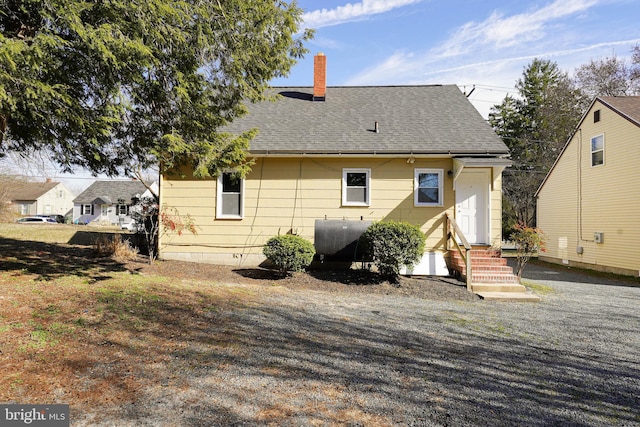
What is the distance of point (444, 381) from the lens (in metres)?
3.56

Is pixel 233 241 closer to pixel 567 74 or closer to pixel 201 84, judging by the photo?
pixel 201 84

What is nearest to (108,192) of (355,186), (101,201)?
(101,201)

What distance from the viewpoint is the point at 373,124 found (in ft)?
37.5

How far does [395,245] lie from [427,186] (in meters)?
2.99

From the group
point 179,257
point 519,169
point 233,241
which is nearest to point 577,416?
point 233,241

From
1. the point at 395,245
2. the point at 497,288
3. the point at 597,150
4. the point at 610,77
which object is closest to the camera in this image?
the point at 395,245

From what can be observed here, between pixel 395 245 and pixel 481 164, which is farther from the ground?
pixel 481 164

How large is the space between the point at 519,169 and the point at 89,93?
110 ft

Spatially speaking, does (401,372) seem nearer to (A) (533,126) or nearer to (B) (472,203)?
(B) (472,203)

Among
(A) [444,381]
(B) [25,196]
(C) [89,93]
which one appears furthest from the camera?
(B) [25,196]

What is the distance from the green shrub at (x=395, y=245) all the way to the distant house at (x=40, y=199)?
58.1 metres

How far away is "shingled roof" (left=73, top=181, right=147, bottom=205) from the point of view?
41625 mm

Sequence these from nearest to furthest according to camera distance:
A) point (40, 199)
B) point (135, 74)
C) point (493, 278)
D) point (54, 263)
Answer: point (135, 74), point (54, 263), point (493, 278), point (40, 199)

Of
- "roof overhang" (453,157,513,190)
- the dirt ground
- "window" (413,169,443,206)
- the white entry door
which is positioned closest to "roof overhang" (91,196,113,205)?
the dirt ground
